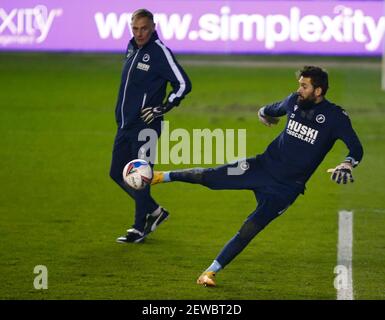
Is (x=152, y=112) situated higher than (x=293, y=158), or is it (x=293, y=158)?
(x=152, y=112)

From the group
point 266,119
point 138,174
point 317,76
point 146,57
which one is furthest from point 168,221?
point 317,76

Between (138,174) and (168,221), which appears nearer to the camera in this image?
(138,174)

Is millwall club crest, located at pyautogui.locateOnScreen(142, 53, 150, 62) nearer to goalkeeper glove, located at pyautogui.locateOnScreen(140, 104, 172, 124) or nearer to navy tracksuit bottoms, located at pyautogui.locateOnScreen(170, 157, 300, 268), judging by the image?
goalkeeper glove, located at pyautogui.locateOnScreen(140, 104, 172, 124)

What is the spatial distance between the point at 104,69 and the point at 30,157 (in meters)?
12.3

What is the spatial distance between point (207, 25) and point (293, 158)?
20.5m

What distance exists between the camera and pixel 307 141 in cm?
964

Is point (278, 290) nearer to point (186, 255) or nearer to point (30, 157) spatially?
point (186, 255)

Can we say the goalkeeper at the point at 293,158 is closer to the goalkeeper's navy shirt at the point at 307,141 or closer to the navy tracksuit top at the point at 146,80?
the goalkeeper's navy shirt at the point at 307,141

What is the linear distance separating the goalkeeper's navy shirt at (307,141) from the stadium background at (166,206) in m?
1.04

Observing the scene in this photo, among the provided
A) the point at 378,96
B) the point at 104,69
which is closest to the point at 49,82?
the point at 104,69

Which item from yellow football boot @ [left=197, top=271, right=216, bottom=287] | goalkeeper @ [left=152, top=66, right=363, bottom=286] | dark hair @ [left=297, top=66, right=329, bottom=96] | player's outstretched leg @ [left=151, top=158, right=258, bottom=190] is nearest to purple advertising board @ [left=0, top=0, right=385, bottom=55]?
player's outstretched leg @ [left=151, top=158, right=258, bottom=190]

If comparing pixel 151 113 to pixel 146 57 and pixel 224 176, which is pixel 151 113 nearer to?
pixel 146 57

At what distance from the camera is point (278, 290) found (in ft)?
31.0

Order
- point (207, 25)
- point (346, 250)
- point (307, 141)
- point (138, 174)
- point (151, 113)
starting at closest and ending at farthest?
point (307, 141) < point (138, 174) < point (151, 113) < point (346, 250) < point (207, 25)
